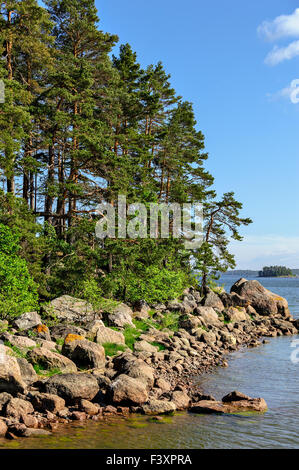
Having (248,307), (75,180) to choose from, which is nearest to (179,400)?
(75,180)

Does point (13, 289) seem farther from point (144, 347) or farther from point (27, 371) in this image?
point (144, 347)

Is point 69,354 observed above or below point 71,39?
below

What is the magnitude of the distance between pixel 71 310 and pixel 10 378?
334 inches

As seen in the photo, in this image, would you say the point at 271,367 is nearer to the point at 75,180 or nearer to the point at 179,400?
the point at 179,400

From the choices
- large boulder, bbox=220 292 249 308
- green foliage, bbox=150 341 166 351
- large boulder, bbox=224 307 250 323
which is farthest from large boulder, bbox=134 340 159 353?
large boulder, bbox=220 292 249 308

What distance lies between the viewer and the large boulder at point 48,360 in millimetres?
12445

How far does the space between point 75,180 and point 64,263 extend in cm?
538

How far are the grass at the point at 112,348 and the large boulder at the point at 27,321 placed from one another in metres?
2.88

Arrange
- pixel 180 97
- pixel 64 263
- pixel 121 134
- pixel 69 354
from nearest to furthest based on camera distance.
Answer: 1. pixel 69 354
2. pixel 64 263
3. pixel 121 134
4. pixel 180 97

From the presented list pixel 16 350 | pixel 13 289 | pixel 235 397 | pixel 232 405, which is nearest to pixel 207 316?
pixel 235 397

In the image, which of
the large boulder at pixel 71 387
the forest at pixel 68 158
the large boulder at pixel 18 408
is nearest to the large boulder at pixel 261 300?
the forest at pixel 68 158

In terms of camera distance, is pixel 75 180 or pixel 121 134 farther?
pixel 121 134

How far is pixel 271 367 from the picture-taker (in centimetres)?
1734

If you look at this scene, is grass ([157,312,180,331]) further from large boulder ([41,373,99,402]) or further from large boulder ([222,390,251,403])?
large boulder ([41,373,99,402])
